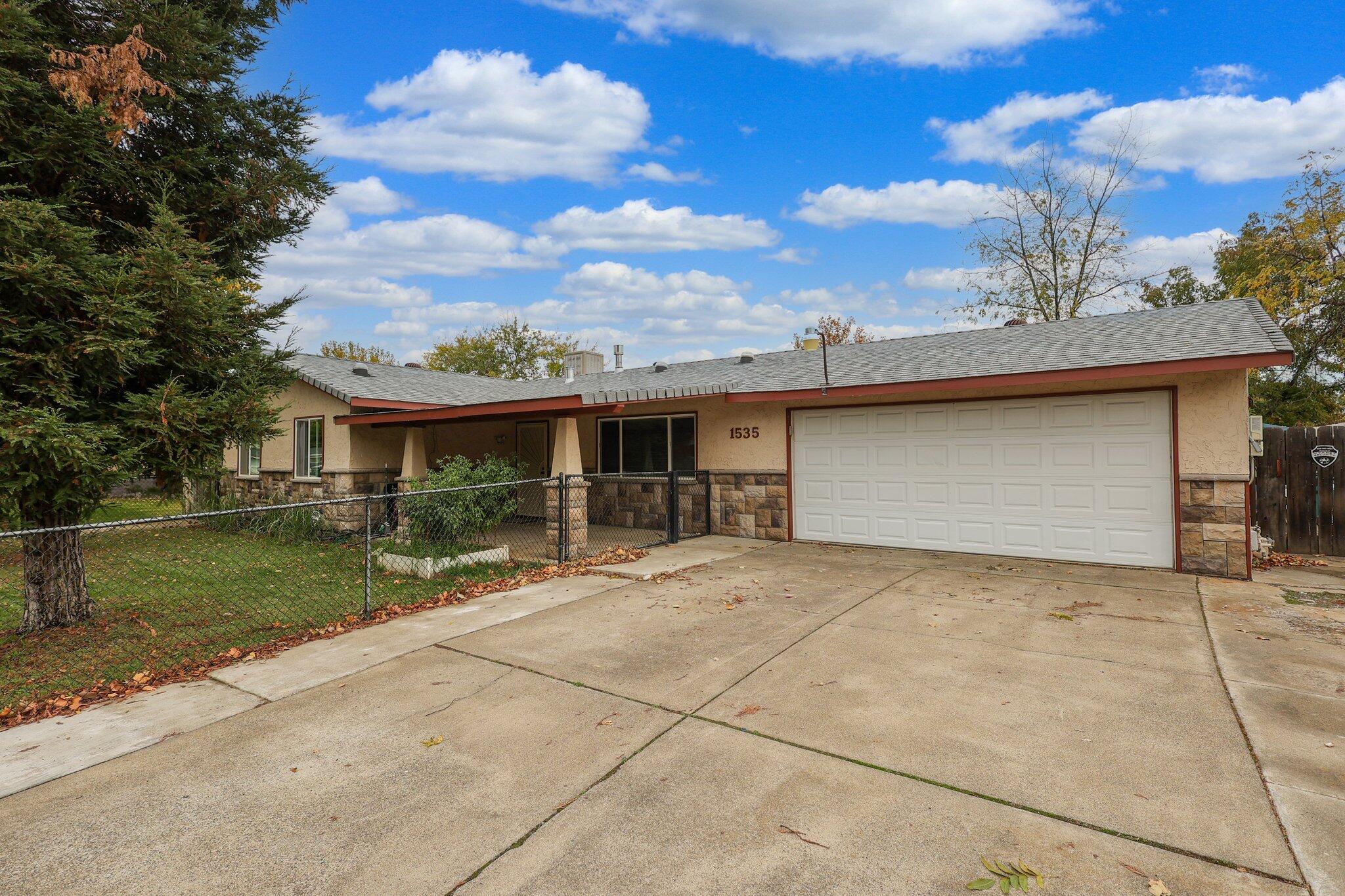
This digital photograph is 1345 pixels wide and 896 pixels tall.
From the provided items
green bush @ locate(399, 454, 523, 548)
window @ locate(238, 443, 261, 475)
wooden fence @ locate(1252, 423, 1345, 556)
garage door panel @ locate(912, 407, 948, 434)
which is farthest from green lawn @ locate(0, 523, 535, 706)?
wooden fence @ locate(1252, 423, 1345, 556)

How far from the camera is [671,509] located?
1043cm

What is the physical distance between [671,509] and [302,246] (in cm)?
649

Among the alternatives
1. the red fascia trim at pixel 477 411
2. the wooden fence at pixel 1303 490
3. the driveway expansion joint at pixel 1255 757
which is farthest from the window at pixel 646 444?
the wooden fence at pixel 1303 490

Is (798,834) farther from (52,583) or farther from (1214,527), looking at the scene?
(1214,527)

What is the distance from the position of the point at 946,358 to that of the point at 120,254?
1021cm

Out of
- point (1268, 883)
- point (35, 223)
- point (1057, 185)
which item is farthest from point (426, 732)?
point (1057, 185)

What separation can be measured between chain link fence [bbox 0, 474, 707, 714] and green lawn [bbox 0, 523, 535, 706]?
3 cm

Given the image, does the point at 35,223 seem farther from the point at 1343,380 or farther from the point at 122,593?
the point at 1343,380

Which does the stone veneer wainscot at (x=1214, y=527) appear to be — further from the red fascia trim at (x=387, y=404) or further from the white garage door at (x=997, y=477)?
the red fascia trim at (x=387, y=404)

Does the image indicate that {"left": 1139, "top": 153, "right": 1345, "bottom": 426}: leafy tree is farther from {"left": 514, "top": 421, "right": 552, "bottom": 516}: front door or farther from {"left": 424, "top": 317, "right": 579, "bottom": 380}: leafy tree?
{"left": 424, "top": 317, "right": 579, "bottom": 380}: leafy tree

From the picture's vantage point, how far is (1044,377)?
768 centimetres

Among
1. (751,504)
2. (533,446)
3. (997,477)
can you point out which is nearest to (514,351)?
(533,446)

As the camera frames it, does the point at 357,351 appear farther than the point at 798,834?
Yes

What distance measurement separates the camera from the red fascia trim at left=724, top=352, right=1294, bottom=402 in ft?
21.8
